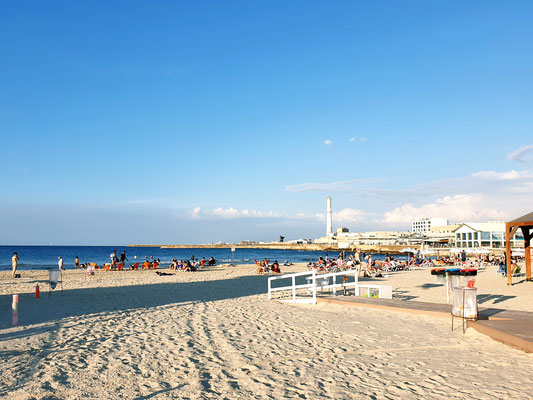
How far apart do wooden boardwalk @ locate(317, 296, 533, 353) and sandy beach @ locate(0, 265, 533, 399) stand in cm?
17

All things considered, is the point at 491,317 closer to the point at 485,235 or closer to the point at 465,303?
the point at 465,303

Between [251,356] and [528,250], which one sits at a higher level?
[528,250]

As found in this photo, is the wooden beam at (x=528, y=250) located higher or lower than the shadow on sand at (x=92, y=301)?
higher

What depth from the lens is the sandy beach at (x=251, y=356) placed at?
15.6 ft

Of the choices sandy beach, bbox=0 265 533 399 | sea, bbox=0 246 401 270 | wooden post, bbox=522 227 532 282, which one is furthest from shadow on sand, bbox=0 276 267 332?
sea, bbox=0 246 401 270

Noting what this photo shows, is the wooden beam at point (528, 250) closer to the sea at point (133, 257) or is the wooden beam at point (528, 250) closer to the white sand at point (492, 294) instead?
the white sand at point (492, 294)

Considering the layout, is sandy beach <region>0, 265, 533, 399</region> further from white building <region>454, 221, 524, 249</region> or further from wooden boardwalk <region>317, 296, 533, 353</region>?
white building <region>454, 221, 524, 249</region>

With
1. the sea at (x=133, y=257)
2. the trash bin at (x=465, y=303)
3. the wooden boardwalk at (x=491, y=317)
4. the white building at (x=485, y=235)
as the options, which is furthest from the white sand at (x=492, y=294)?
the white building at (x=485, y=235)

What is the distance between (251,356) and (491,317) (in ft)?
17.3

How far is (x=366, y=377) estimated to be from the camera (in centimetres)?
520

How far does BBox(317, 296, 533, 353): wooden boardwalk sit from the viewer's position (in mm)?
6555

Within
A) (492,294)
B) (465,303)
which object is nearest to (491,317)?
(465,303)

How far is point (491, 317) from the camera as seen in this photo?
820 centimetres

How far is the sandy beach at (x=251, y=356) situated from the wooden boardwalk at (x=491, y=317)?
17 cm
